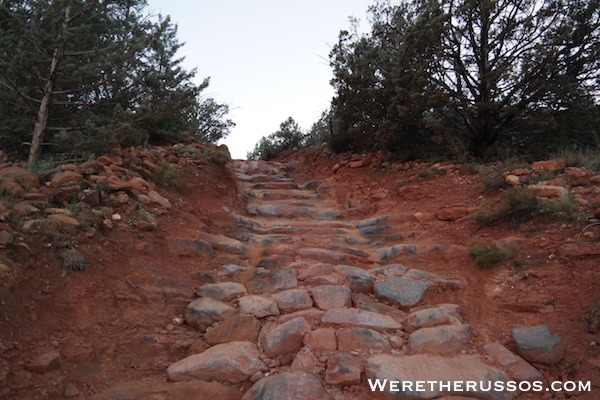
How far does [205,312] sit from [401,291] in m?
2.15

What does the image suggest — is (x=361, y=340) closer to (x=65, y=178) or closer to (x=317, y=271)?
(x=317, y=271)

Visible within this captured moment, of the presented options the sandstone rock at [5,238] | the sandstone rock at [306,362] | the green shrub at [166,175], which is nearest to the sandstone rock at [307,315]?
the sandstone rock at [306,362]

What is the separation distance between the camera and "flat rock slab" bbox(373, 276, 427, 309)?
430 centimetres

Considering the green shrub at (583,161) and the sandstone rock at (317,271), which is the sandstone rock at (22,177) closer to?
the sandstone rock at (317,271)

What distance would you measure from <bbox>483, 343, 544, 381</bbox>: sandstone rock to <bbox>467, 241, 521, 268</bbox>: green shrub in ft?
4.74

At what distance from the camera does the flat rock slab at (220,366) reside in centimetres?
318

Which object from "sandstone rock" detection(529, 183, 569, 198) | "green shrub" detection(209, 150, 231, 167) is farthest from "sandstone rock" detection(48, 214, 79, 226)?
"sandstone rock" detection(529, 183, 569, 198)

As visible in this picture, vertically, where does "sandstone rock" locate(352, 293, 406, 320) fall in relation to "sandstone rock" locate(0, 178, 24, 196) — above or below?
below

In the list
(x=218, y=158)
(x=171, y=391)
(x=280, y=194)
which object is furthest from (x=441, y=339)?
(x=218, y=158)

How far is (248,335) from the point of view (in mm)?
3771

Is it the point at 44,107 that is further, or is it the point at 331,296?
the point at 44,107

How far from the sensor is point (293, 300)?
4.29 m

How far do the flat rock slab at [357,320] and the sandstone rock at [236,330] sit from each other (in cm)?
67

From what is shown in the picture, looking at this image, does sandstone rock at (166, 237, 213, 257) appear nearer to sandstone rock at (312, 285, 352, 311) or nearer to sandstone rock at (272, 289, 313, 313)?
sandstone rock at (272, 289, 313, 313)
